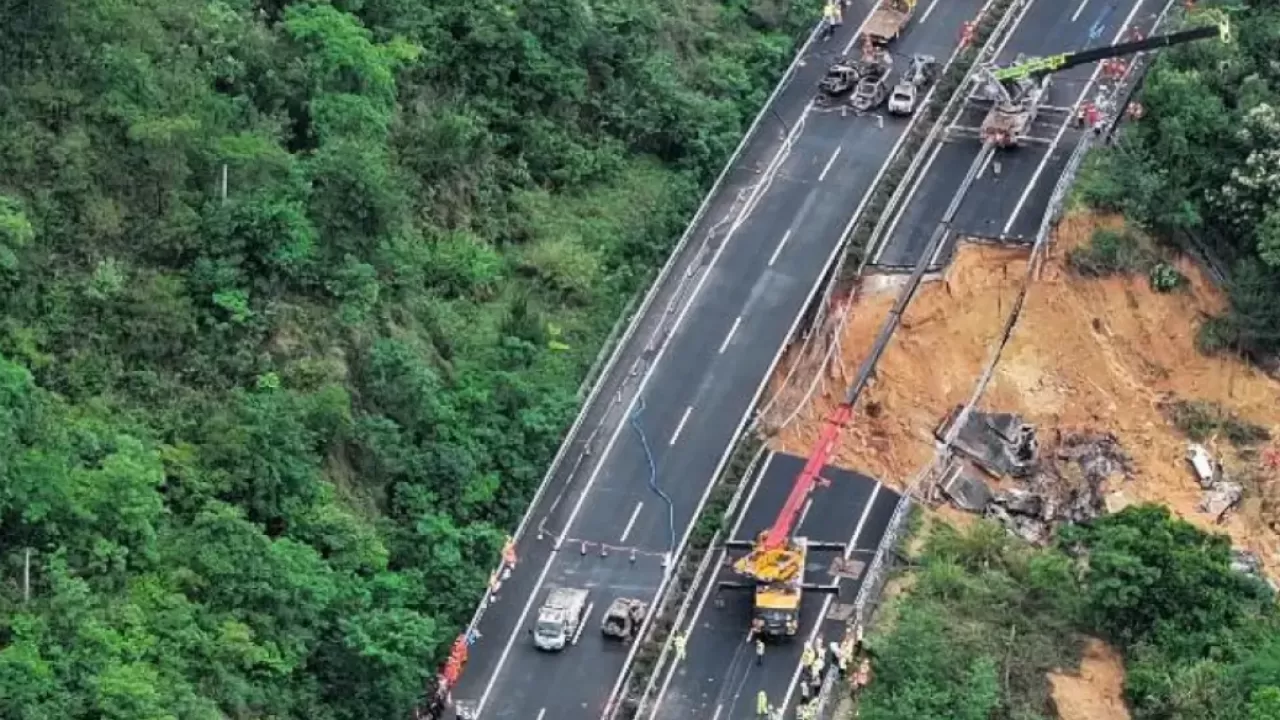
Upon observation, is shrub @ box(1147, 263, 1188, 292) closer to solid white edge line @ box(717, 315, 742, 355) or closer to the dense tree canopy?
the dense tree canopy

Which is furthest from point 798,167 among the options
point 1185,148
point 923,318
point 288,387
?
Result: point 288,387

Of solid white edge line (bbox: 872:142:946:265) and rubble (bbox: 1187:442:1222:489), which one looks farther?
solid white edge line (bbox: 872:142:946:265)

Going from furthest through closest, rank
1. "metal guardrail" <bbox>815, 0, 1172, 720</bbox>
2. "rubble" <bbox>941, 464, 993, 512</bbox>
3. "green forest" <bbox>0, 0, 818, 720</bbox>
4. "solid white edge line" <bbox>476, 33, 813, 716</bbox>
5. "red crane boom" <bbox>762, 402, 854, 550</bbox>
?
"rubble" <bbox>941, 464, 993, 512</bbox>
"red crane boom" <bbox>762, 402, 854, 550</bbox>
"metal guardrail" <bbox>815, 0, 1172, 720</bbox>
"solid white edge line" <bbox>476, 33, 813, 716</bbox>
"green forest" <bbox>0, 0, 818, 720</bbox>

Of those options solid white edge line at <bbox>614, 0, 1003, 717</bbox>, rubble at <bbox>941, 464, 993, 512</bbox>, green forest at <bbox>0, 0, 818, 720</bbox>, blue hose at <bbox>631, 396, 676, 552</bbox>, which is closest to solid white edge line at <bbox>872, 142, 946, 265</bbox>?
solid white edge line at <bbox>614, 0, 1003, 717</bbox>

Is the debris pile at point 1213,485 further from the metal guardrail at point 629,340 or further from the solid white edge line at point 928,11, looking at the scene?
the solid white edge line at point 928,11

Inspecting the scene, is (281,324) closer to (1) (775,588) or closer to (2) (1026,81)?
(1) (775,588)

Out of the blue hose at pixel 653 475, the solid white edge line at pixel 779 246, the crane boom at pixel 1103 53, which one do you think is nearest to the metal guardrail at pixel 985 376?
the crane boom at pixel 1103 53

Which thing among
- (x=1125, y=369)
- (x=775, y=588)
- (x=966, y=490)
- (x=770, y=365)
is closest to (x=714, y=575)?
(x=775, y=588)
